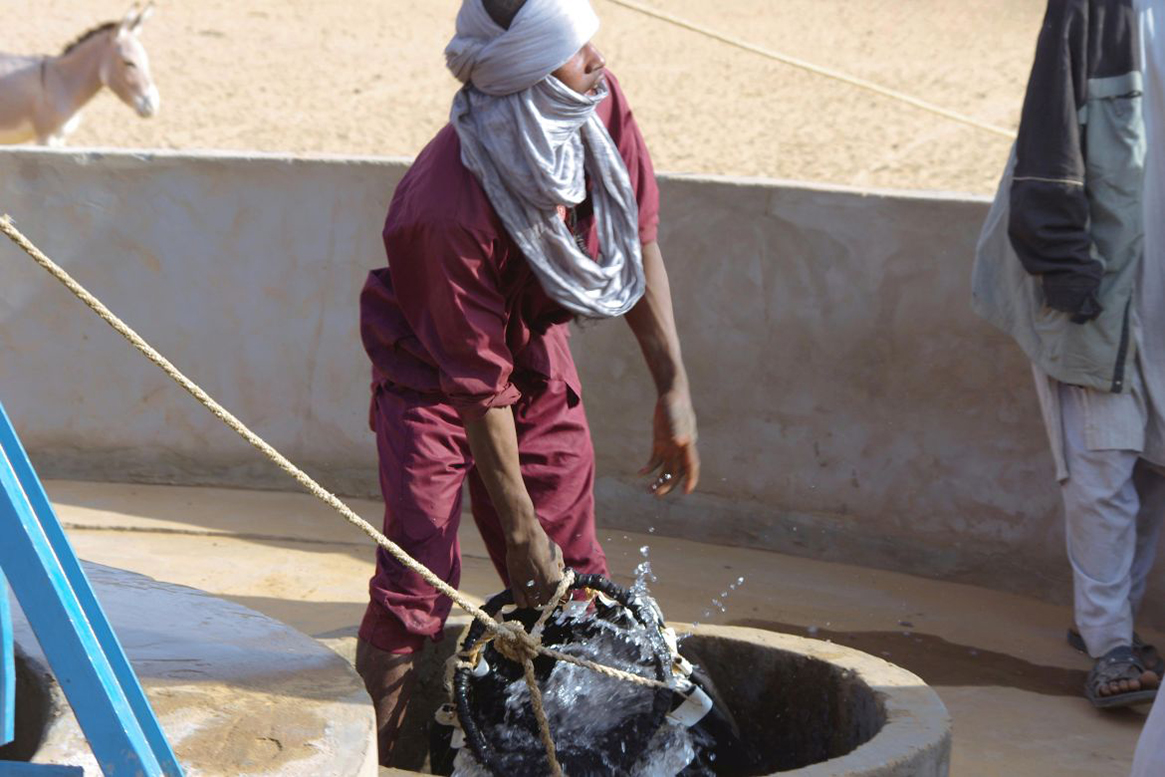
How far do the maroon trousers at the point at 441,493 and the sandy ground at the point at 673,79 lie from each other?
9.23m

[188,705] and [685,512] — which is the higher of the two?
[188,705]

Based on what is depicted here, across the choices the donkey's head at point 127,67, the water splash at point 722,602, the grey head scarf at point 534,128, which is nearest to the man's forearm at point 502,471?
the grey head scarf at point 534,128

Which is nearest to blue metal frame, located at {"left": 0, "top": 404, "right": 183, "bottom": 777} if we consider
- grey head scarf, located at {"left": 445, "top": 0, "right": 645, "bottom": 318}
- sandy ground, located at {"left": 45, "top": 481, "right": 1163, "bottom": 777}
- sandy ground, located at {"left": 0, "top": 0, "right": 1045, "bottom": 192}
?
grey head scarf, located at {"left": 445, "top": 0, "right": 645, "bottom": 318}

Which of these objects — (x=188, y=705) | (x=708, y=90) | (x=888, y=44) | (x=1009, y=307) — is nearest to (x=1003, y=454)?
(x=1009, y=307)

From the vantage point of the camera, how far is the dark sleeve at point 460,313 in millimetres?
2877

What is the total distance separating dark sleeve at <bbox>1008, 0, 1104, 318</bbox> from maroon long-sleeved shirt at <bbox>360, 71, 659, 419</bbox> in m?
1.40

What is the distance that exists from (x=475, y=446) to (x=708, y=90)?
1365cm

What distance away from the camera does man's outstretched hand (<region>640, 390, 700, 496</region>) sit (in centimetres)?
324

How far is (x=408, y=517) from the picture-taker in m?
3.12

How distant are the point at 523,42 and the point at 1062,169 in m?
1.72

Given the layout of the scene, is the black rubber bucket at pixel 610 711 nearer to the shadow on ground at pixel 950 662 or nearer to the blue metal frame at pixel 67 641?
the blue metal frame at pixel 67 641

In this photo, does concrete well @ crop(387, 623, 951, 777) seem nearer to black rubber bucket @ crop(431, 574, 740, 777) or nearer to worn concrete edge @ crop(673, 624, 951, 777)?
worn concrete edge @ crop(673, 624, 951, 777)

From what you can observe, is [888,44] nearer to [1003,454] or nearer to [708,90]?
[708,90]

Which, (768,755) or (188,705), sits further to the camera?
(768,755)
